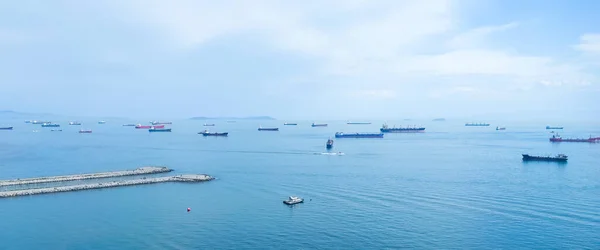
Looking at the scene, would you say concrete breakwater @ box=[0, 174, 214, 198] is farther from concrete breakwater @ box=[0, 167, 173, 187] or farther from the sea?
concrete breakwater @ box=[0, 167, 173, 187]

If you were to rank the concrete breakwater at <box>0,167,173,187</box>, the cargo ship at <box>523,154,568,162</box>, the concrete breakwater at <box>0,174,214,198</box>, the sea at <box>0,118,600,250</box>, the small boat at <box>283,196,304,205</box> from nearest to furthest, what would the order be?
1. the sea at <box>0,118,600,250</box>
2. the small boat at <box>283,196,304,205</box>
3. the concrete breakwater at <box>0,174,214,198</box>
4. the concrete breakwater at <box>0,167,173,187</box>
5. the cargo ship at <box>523,154,568,162</box>

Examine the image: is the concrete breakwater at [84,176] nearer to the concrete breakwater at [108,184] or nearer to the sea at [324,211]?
the sea at [324,211]

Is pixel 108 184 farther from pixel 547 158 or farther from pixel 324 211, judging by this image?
pixel 547 158

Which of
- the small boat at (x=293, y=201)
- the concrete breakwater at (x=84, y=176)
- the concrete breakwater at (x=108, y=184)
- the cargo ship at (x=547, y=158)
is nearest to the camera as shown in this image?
the small boat at (x=293, y=201)

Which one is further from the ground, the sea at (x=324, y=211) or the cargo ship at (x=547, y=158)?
the cargo ship at (x=547, y=158)

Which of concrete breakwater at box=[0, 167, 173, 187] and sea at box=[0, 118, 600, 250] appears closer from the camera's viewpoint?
sea at box=[0, 118, 600, 250]

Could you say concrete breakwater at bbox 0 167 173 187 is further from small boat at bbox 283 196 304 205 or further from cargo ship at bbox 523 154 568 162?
cargo ship at bbox 523 154 568 162

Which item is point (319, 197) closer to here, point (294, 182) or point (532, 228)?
point (294, 182)

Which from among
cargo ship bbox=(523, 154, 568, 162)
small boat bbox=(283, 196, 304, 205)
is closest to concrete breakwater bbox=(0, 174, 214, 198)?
small boat bbox=(283, 196, 304, 205)

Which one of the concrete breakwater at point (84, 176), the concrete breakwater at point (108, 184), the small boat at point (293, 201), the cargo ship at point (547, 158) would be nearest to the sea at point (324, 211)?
the small boat at point (293, 201)

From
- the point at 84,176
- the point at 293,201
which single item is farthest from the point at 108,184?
the point at 293,201

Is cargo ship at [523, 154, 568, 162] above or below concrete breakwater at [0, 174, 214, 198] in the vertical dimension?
above

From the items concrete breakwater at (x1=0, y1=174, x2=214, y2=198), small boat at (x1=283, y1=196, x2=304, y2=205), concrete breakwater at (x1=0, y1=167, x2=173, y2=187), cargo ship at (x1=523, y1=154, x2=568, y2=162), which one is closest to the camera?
small boat at (x1=283, y1=196, x2=304, y2=205)
